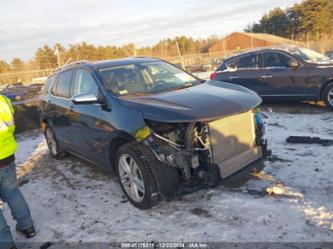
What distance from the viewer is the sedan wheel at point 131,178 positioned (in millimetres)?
4289

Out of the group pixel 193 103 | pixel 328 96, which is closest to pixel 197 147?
pixel 193 103

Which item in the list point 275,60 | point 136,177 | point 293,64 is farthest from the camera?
point 275,60

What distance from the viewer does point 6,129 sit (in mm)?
3898

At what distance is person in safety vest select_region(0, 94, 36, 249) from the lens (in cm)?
385

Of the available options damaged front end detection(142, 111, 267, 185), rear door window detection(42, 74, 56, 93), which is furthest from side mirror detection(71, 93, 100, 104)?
rear door window detection(42, 74, 56, 93)

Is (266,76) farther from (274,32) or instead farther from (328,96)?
(274,32)

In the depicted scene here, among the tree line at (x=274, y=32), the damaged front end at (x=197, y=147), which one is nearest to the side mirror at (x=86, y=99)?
the damaged front end at (x=197, y=147)

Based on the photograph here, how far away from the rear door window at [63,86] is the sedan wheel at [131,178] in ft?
6.51

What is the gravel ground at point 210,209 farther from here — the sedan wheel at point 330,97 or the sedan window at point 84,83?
the sedan wheel at point 330,97

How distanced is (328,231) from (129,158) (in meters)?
2.30

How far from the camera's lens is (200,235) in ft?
12.0

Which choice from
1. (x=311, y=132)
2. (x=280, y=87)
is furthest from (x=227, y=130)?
(x=280, y=87)

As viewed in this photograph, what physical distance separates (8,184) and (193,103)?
7.38 feet

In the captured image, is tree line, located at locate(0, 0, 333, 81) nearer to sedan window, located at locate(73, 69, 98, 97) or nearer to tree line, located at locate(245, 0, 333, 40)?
tree line, located at locate(245, 0, 333, 40)
